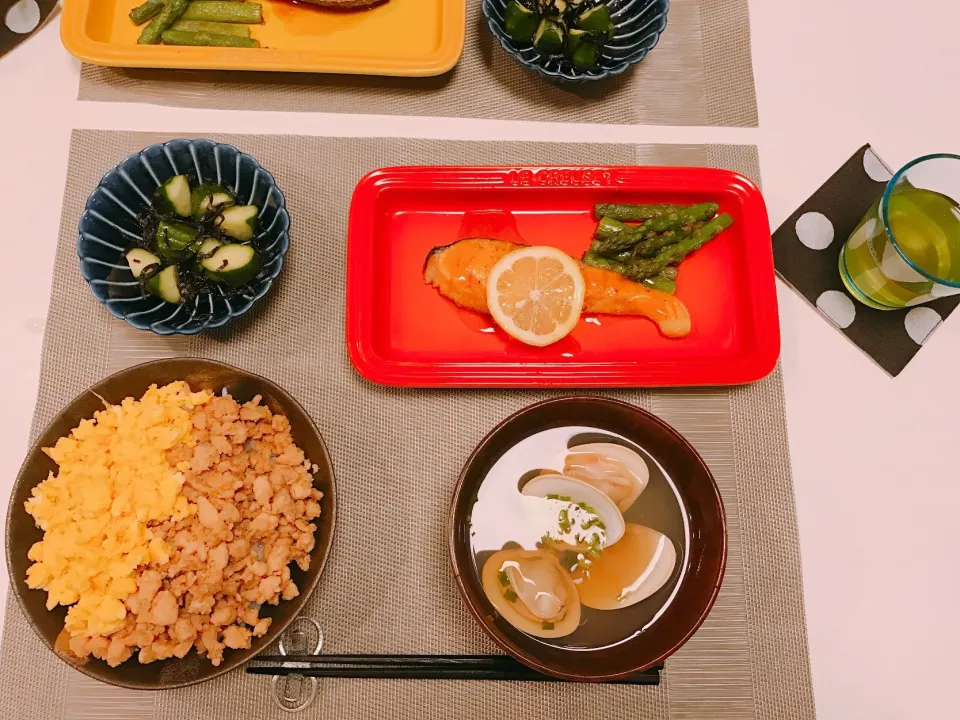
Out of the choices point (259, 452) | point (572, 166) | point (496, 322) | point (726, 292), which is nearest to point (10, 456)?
point (259, 452)

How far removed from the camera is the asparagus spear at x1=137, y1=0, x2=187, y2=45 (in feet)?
6.86

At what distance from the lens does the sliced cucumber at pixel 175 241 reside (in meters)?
1.81

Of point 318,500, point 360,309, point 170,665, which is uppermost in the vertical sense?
point 360,309

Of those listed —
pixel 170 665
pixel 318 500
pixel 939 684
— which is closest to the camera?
pixel 170 665

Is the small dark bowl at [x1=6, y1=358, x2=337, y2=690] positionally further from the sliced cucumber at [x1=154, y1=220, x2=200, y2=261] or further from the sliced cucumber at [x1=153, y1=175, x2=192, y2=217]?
the sliced cucumber at [x1=153, y1=175, x2=192, y2=217]

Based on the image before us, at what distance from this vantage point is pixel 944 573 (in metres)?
1.96

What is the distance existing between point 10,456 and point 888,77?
3.18 m

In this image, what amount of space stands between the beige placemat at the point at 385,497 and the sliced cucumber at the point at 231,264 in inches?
8.7

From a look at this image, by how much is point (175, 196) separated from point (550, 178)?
112 centimetres

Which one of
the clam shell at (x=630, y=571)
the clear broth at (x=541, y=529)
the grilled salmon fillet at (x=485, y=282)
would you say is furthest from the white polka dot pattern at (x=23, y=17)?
the clam shell at (x=630, y=571)

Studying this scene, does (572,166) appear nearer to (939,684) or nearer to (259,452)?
(259,452)

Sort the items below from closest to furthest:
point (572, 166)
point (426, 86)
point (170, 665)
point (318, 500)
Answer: point (170, 665) < point (318, 500) < point (572, 166) < point (426, 86)

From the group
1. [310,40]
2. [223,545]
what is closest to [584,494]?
[223,545]

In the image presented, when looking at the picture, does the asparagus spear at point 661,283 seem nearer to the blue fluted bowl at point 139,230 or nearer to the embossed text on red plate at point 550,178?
the embossed text on red plate at point 550,178
